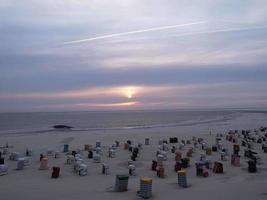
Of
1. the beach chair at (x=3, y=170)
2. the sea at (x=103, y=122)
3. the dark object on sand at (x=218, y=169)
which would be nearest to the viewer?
the dark object on sand at (x=218, y=169)

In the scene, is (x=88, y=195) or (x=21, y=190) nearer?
(x=88, y=195)

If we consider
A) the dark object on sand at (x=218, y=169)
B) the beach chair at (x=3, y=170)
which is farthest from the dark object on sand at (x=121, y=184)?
the beach chair at (x=3, y=170)

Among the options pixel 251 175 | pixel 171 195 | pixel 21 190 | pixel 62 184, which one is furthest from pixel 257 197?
pixel 21 190

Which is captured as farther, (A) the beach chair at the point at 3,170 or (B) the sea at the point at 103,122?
(B) the sea at the point at 103,122

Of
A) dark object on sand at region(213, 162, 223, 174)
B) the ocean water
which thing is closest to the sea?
the ocean water

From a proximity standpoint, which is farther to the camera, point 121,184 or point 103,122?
point 103,122

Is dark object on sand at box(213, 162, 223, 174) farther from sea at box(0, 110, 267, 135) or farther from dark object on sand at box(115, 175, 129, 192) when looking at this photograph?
sea at box(0, 110, 267, 135)

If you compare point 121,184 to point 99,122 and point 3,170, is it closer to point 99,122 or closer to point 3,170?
point 3,170

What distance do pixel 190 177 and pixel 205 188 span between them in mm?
2254

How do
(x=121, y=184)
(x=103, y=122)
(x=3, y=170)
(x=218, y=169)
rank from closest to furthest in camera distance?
(x=121, y=184) → (x=218, y=169) → (x=3, y=170) → (x=103, y=122)

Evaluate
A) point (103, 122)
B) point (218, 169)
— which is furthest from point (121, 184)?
point (103, 122)

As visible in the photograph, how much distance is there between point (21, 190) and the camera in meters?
14.0

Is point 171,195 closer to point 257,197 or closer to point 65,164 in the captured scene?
point 257,197

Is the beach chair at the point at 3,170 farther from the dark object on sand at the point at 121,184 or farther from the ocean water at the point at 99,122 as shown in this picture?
the ocean water at the point at 99,122
